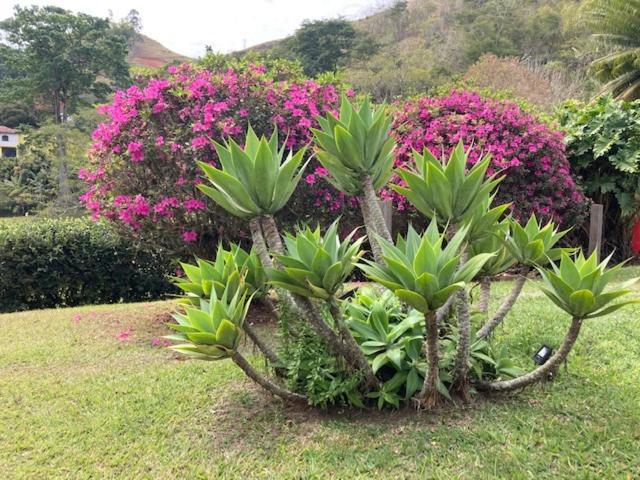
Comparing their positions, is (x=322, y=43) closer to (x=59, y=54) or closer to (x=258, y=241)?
(x=59, y=54)

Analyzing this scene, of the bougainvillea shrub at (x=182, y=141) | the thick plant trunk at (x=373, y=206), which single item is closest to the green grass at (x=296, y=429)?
the thick plant trunk at (x=373, y=206)

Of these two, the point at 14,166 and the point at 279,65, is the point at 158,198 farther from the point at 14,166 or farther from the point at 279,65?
the point at 14,166

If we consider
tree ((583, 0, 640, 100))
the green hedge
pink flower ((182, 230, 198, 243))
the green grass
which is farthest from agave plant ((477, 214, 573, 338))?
tree ((583, 0, 640, 100))

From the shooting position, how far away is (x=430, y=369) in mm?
2551

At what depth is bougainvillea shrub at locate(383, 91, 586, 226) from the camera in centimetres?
781

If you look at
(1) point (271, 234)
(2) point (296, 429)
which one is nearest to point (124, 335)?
(2) point (296, 429)

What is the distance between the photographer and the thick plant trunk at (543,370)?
2477 millimetres

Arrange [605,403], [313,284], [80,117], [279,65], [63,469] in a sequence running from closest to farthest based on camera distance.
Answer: [313,284], [63,469], [605,403], [279,65], [80,117]

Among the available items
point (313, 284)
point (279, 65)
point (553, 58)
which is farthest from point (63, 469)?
point (553, 58)

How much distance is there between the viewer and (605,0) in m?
19.4

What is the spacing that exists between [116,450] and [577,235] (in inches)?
363

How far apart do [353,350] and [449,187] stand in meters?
0.97

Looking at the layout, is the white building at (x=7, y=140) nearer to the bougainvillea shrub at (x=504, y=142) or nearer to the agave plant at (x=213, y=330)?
the bougainvillea shrub at (x=504, y=142)

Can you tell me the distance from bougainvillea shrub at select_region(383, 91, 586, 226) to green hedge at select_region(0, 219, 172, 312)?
13.8 feet
